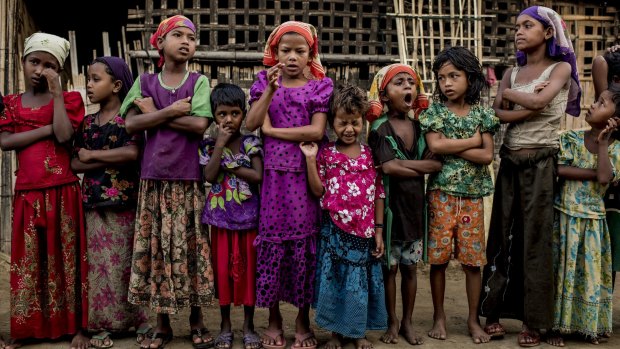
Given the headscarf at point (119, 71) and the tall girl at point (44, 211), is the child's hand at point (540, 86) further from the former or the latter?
the tall girl at point (44, 211)

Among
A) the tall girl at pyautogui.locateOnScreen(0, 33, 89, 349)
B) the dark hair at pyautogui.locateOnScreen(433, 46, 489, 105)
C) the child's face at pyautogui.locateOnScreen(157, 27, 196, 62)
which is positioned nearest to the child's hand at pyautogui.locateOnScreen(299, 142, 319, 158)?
the child's face at pyautogui.locateOnScreen(157, 27, 196, 62)

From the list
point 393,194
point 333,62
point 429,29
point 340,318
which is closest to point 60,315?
point 340,318

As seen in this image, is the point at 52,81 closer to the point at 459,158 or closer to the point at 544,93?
the point at 459,158

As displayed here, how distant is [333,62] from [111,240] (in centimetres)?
393

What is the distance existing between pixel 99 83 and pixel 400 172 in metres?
1.83

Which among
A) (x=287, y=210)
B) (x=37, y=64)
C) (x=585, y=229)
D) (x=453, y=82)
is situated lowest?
(x=585, y=229)

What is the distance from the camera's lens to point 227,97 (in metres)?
3.38

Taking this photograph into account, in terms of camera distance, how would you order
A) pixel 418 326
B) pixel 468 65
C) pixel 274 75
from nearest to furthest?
pixel 274 75, pixel 468 65, pixel 418 326

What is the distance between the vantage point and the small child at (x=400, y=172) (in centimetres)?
352

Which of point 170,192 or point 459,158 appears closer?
point 170,192

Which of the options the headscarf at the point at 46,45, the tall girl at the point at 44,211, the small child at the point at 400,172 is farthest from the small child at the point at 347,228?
the headscarf at the point at 46,45

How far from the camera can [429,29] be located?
673cm

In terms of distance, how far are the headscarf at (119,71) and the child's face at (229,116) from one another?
611 mm

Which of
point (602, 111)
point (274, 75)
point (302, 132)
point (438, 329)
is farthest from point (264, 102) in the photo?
point (602, 111)
